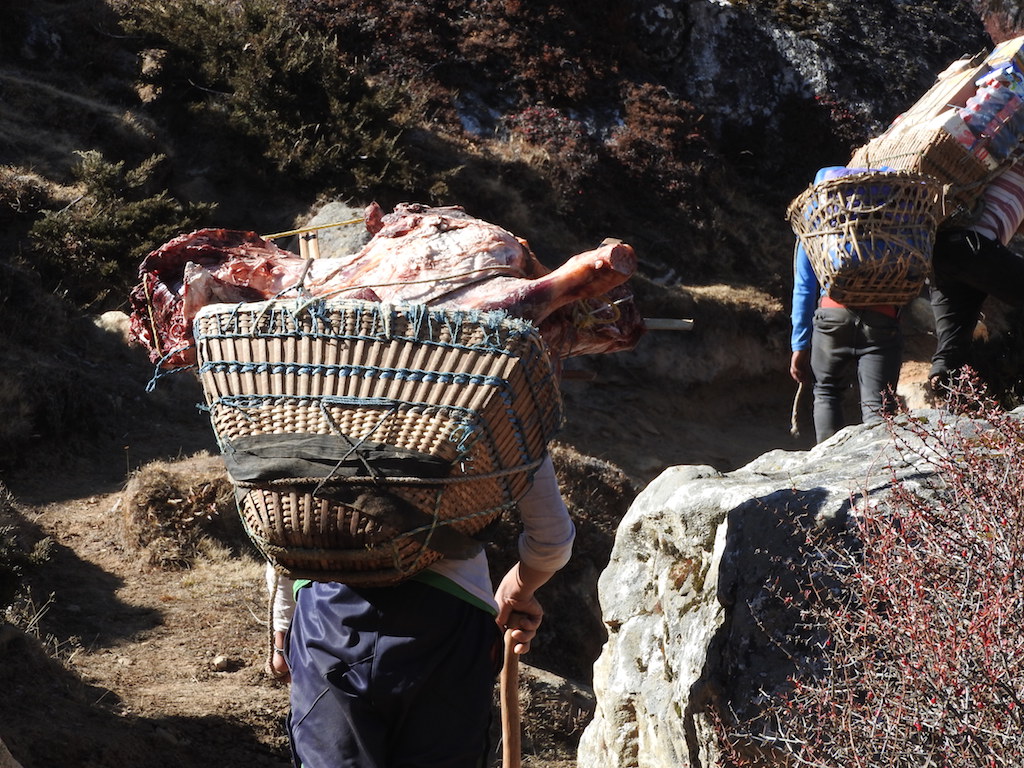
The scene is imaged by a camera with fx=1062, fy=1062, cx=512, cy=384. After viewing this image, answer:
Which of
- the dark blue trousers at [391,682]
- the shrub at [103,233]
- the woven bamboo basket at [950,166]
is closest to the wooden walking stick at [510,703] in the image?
the dark blue trousers at [391,682]

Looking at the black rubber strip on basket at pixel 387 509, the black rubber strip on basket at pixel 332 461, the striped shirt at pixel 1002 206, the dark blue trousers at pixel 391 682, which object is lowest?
the dark blue trousers at pixel 391 682

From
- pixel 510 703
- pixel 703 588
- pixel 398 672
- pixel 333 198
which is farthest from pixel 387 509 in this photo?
pixel 333 198

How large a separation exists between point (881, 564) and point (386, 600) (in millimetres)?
989

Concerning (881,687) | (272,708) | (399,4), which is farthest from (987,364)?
(399,4)

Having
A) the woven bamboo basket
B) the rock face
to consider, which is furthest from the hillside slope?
the woven bamboo basket

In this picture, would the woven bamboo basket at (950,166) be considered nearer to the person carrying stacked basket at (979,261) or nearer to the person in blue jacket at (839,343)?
the person carrying stacked basket at (979,261)

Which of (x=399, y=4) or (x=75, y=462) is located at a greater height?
(x=399, y=4)

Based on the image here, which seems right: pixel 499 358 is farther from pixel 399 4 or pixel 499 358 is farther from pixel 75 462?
pixel 399 4

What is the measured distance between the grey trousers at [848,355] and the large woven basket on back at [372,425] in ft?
9.12

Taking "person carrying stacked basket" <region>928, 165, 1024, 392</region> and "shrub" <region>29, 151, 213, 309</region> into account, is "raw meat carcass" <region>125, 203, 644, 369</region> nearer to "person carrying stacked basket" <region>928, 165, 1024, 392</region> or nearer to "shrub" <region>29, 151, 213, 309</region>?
"person carrying stacked basket" <region>928, 165, 1024, 392</region>

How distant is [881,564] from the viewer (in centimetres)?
209

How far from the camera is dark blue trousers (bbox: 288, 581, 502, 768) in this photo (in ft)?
7.01

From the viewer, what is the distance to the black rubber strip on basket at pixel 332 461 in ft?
6.45

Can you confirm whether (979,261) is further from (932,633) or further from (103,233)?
(103,233)
